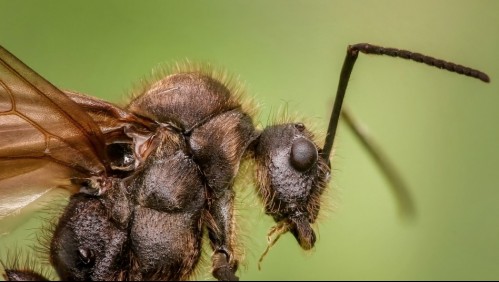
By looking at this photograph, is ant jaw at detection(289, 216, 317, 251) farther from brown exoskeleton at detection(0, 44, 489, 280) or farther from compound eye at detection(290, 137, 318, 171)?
compound eye at detection(290, 137, 318, 171)

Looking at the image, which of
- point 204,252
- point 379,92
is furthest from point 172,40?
point 204,252

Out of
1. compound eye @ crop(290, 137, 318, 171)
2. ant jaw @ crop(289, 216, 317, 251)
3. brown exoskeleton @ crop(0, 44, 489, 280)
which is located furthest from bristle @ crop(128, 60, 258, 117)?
ant jaw @ crop(289, 216, 317, 251)

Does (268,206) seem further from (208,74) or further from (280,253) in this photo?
(280,253)

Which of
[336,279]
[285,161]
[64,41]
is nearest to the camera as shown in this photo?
[285,161]

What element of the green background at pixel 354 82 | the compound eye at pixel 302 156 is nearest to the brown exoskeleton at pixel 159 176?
the compound eye at pixel 302 156

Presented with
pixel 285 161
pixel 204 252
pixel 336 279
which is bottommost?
pixel 336 279

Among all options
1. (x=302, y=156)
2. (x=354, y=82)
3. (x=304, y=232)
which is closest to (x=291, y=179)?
(x=302, y=156)

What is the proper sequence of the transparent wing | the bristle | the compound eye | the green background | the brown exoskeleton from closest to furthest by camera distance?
1. the transparent wing
2. the brown exoskeleton
3. the compound eye
4. the bristle
5. the green background
